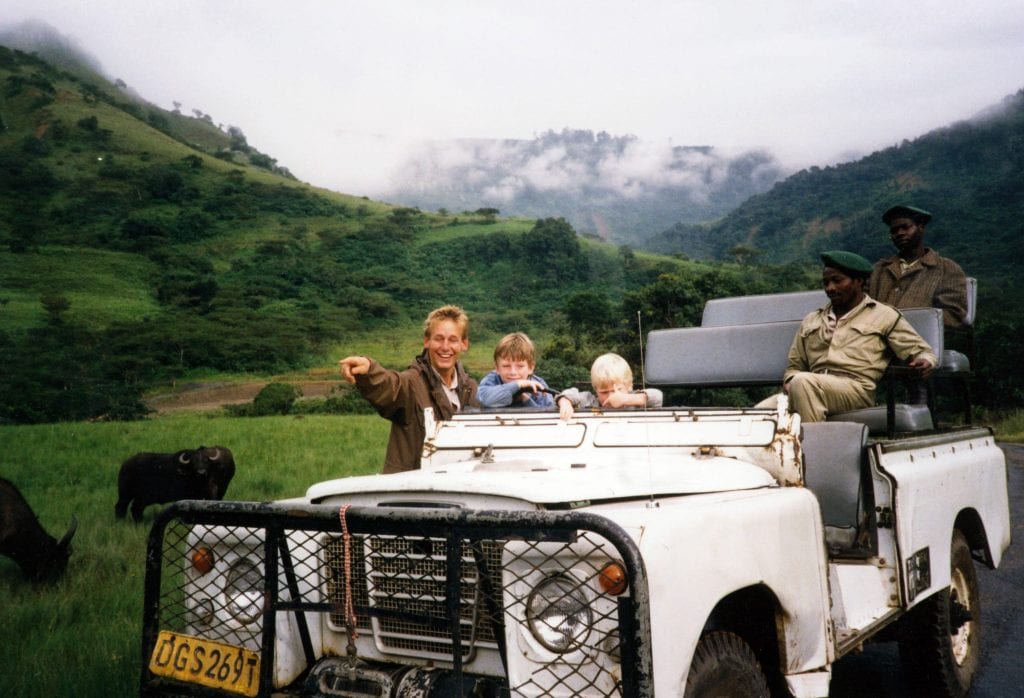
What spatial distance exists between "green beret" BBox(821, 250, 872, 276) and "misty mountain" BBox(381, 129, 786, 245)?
137902mm

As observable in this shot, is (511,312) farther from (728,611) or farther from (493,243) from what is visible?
(728,611)

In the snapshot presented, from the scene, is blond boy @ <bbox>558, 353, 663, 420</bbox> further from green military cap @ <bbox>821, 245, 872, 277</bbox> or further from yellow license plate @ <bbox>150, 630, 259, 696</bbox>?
yellow license plate @ <bbox>150, 630, 259, 696</bbox>

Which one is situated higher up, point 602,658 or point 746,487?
point 746,487

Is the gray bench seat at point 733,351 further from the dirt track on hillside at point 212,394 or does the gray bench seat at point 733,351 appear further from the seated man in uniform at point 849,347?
the dirt track on hillside at point 212,394

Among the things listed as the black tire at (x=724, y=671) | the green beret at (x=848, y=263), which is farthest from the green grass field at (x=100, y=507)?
the green beret at (x=848, y=263)

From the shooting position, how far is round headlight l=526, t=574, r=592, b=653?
2469mm

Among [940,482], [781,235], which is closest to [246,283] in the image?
[781,235]

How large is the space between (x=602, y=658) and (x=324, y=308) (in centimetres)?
5142

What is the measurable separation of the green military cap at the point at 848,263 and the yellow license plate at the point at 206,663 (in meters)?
3.72

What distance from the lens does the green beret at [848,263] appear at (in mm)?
4918

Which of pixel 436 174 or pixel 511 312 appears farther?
pixel 436 174

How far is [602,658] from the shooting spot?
2.41 metres

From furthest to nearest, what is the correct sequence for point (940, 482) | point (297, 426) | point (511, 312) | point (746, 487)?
point (511, 312)
point (297, 426)
point (940, 482)
point (746, 487)

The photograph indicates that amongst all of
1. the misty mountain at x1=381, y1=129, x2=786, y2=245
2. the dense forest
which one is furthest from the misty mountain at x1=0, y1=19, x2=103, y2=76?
the misty mountain at x1=381, y1=129, x2=786, y2=245
